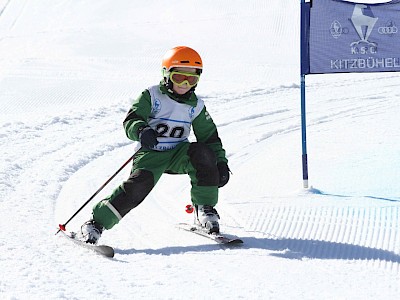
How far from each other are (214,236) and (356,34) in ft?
7.14

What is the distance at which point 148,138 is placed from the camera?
15.0 feet

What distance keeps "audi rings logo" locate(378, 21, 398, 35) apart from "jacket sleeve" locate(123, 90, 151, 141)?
6.83 feet

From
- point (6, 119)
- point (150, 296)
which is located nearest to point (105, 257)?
point (150, 296)

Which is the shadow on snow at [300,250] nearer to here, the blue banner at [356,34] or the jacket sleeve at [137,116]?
the jacket sleeve at [137,116]

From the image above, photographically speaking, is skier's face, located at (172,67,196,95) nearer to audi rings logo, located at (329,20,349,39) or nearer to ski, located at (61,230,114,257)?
ski, located at (61,230,114,257)

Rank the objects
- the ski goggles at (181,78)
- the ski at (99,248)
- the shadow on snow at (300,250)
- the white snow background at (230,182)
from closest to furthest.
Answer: the white snow background at (230,182)
the ski at (99,248)
the shadow on snow at (300,250)
the ski goggles at (181,78)

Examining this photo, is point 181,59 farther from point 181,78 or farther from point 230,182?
point 230,182

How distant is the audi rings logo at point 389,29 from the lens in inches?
230

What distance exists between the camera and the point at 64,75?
1177cm

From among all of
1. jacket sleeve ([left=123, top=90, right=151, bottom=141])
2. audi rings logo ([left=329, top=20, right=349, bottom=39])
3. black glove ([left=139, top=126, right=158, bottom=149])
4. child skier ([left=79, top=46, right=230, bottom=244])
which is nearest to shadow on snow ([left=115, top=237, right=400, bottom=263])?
child skier ([left=79, top=46, right=230, bottom=244])

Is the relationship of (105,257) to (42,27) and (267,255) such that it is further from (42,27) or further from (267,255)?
(42,27)

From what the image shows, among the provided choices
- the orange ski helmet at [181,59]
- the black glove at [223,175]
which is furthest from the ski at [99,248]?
the orange ski helmet at [181,59]

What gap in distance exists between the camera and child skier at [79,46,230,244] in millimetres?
4672

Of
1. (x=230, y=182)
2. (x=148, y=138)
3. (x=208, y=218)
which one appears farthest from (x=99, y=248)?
(x=230, y=182)
